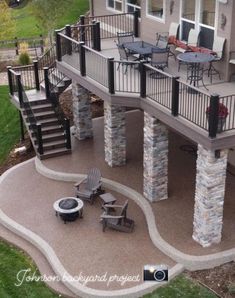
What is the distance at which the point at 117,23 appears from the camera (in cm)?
2261

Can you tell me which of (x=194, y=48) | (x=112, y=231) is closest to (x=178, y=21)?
(x=194, y=48)

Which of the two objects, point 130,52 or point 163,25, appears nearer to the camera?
point 130,52

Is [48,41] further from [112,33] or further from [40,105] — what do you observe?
[40,105]

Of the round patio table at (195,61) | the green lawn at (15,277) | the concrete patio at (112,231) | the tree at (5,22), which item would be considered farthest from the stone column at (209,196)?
the tree at (5,22)

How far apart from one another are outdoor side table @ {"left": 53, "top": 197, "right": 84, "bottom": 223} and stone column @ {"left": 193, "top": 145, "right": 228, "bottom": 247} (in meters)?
3.61

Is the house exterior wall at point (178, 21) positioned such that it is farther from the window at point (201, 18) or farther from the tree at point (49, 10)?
the tree at point (49, 10)

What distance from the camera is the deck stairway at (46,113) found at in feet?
63.3

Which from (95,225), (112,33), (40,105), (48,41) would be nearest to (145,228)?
(95,225)

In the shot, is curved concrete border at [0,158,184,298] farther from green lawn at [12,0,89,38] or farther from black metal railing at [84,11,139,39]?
green lawn at [12,0,89,38]

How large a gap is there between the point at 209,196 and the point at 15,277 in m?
5.54

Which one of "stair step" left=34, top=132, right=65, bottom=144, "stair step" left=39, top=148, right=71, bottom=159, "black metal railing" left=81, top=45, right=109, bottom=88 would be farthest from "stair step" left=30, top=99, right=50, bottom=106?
"black metal railing" left=81, top=45, right=109, bottom=88

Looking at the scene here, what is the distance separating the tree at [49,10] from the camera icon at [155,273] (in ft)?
81.4

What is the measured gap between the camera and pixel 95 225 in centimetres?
1513

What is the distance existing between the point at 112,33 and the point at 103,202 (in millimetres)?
9468
